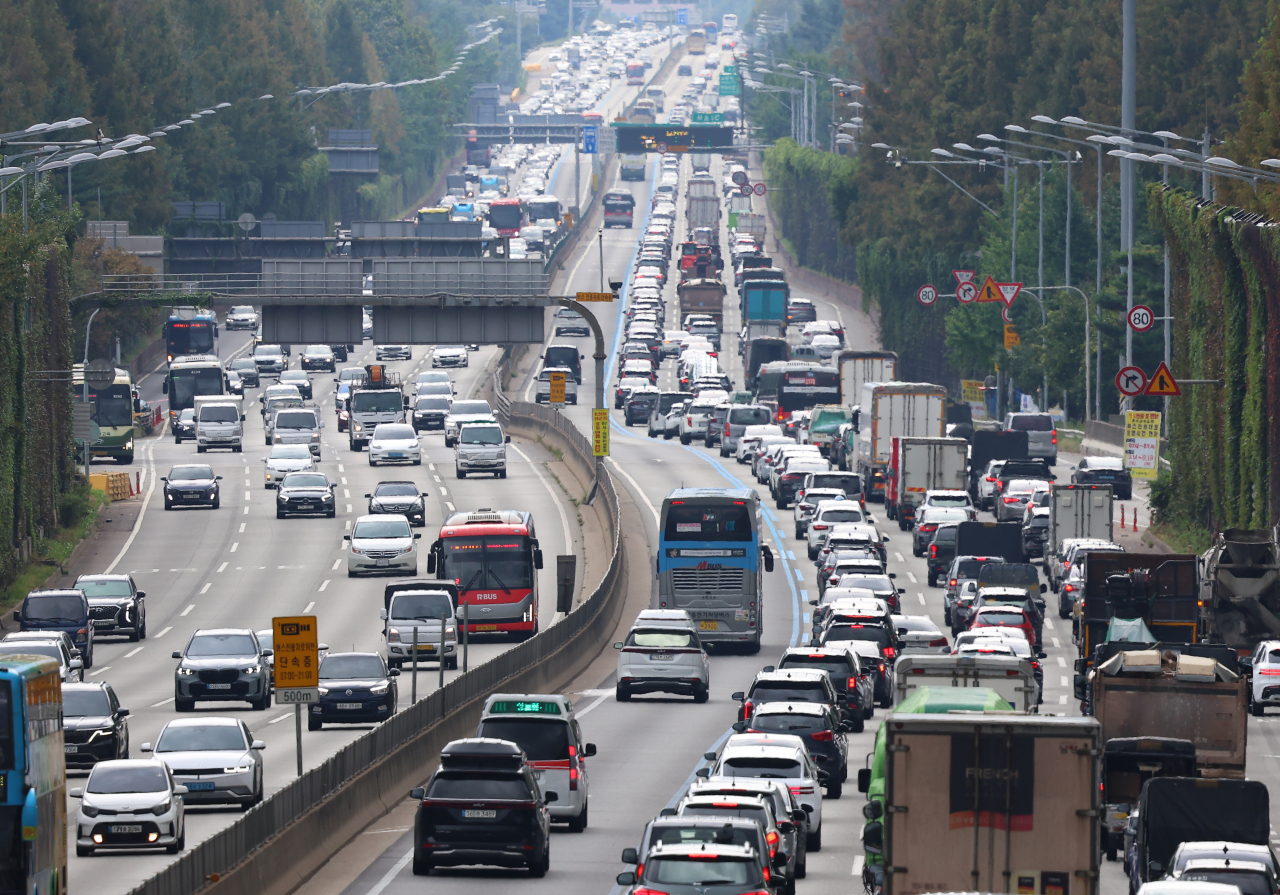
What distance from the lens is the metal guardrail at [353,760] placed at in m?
21.4

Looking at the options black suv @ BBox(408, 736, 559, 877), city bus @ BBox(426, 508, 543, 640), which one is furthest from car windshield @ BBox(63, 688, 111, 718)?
city bus @ BBox(426, 508, 543, 640)

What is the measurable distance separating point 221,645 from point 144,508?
121 feet

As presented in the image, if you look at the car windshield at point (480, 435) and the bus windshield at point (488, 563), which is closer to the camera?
the bus windshield at point (488, 563)

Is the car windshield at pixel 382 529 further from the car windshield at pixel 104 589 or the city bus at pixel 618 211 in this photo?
the city bus at pixel 618 211

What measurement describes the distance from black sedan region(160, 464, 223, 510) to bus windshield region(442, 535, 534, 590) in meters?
24.5

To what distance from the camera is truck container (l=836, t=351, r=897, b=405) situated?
9419 cm

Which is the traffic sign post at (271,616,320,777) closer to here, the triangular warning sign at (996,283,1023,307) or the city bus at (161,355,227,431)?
the triangular warning sign at (996,283,1023,307)

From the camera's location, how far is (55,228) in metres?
77.9

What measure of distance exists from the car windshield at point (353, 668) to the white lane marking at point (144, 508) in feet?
86.6

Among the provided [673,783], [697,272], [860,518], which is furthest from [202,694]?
[697,272]

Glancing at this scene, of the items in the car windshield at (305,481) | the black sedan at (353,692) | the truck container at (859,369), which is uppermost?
the truck container at (859,369)

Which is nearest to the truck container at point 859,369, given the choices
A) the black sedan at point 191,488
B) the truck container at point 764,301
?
the black sedan at point 191,488

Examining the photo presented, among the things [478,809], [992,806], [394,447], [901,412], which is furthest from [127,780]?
[394,447]

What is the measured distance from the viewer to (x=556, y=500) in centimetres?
7950
